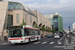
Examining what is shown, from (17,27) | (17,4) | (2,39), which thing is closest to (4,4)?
(17,4)

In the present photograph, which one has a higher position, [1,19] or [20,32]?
[1,19]

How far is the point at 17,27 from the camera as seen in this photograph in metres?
19.1

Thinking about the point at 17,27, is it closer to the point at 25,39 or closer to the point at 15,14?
the point at 25,39

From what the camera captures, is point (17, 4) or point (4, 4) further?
point (17, 4)

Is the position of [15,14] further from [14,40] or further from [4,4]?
[14,40]

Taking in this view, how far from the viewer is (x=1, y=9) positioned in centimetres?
4572

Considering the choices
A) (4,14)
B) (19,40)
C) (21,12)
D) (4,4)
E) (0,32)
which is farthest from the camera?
(21,12)

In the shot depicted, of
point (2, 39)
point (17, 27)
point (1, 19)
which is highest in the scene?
point (1, 19)

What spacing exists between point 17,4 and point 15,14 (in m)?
8.18

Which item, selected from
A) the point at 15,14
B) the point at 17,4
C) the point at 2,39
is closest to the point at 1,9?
the point at 15,14

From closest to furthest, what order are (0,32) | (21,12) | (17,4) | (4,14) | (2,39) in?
(2,39), (0,32), (4,14), (21,12), (17,4)

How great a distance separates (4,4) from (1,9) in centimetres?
285

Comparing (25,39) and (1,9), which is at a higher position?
(1,9)

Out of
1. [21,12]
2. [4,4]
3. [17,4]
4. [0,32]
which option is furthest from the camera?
[17,4]
